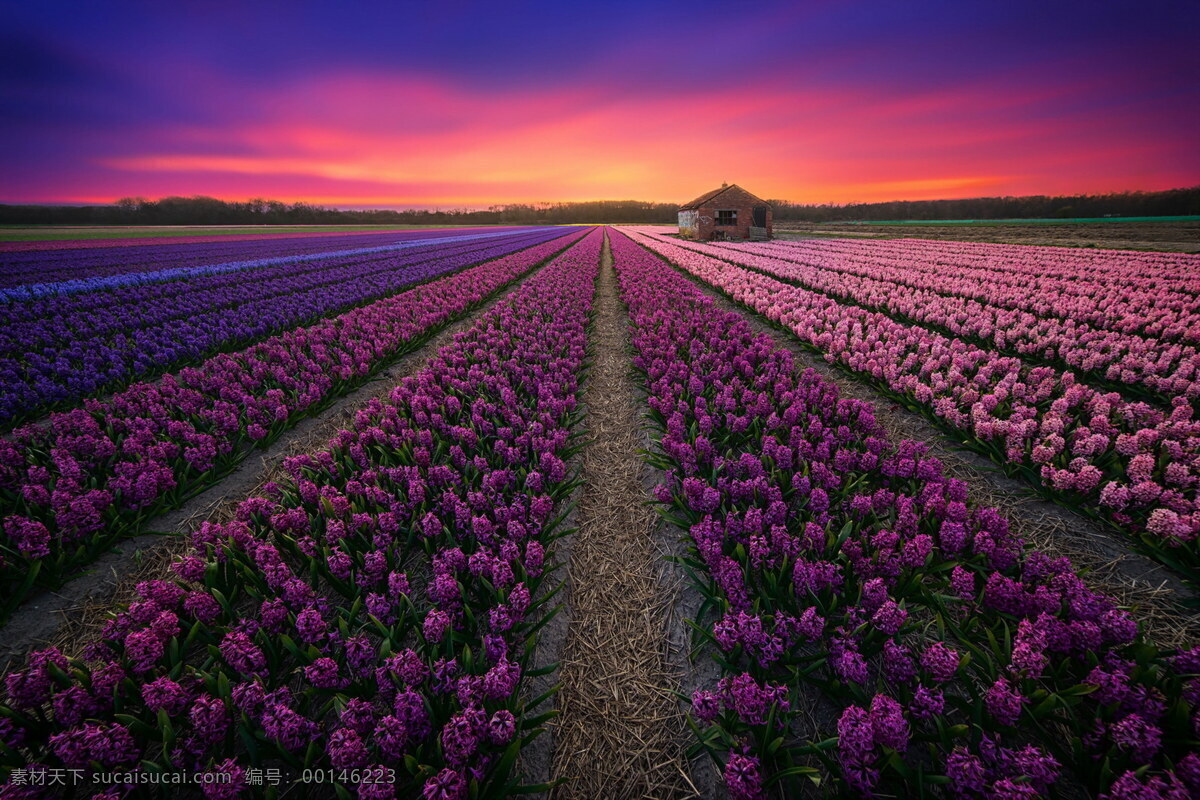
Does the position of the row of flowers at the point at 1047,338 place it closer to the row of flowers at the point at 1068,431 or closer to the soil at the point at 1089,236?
the row of flowers at the point at 1068,431

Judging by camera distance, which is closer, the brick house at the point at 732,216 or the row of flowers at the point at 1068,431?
the row of flowers at the point at 1068,431

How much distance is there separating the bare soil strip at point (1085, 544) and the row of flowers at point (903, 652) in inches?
20.6

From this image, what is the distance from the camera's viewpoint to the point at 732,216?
50.5m

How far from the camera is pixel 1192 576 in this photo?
3.81 m

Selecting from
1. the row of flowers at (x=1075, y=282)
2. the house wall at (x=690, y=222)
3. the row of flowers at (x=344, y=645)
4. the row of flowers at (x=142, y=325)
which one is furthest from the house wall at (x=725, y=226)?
the row of flowers at (x=344, y=645)

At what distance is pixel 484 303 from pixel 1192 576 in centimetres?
1789

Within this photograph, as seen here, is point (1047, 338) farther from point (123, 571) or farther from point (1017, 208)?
point (1017, 208)

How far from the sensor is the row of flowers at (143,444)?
4.19 metres

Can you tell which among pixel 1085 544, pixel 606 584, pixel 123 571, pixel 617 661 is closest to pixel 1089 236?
pixel 1085 544

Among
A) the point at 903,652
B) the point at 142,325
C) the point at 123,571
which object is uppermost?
the point at 142,325

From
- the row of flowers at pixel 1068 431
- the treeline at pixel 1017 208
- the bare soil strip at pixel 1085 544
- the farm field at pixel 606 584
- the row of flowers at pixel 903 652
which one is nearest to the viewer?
the row of flowers at pixel 903 652

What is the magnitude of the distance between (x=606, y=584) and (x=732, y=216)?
5443 cm

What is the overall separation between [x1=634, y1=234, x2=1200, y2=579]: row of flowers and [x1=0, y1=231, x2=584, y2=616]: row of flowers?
10.4 meters

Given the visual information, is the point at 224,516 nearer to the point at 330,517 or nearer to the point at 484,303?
the point at 330,517
